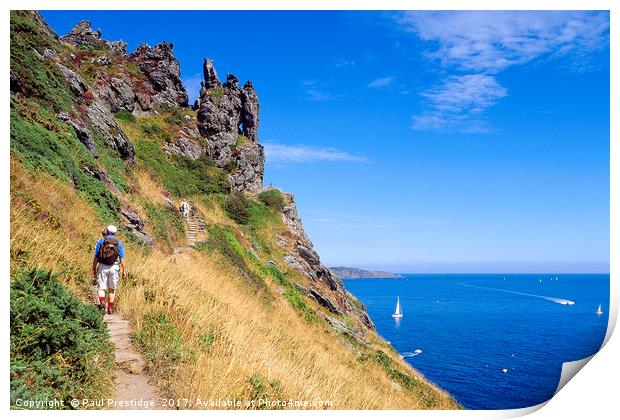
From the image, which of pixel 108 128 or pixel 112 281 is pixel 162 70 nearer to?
pixel 108 128

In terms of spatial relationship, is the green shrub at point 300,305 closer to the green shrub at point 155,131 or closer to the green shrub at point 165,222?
the green shrub at point 165,222

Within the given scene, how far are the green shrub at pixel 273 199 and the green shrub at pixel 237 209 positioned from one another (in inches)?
156

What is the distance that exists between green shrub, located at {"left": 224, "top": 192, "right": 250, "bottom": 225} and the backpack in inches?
789

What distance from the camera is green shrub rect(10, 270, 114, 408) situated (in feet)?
14.4

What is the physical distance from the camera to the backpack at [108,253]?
7047 mm

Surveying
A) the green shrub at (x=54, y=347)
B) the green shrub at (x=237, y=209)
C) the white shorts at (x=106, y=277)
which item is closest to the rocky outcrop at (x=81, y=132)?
the white shorts at (x=106, y=277)

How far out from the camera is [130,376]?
5.07 m

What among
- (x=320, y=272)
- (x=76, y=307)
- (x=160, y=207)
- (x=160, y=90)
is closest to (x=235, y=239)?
(x=160, y=207)

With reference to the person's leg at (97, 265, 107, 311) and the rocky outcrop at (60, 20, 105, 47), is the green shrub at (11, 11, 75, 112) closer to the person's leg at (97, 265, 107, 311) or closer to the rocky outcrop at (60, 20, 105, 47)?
the person's leg at (97, 265, 107, 311)

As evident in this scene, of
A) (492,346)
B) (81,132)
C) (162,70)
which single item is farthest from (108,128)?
(492,346)

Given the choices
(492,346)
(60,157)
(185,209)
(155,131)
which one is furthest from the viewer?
(492,346)

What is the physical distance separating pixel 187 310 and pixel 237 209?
824 inches
